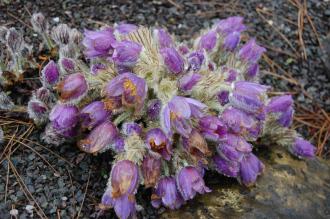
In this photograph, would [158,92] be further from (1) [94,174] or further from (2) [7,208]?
(2) [7,208]

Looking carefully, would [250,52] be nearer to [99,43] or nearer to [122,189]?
[99,43]

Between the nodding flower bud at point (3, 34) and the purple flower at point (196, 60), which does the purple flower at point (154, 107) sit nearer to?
the purple flower at point (196, 60)

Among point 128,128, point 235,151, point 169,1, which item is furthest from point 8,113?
point 169,1

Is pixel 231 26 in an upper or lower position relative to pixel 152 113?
upper

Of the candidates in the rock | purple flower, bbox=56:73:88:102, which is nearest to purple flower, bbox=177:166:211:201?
the rock

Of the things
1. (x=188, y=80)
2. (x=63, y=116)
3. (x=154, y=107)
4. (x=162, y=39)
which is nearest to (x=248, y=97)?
(x=188, y=80)

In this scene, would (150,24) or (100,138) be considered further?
(150,24)
